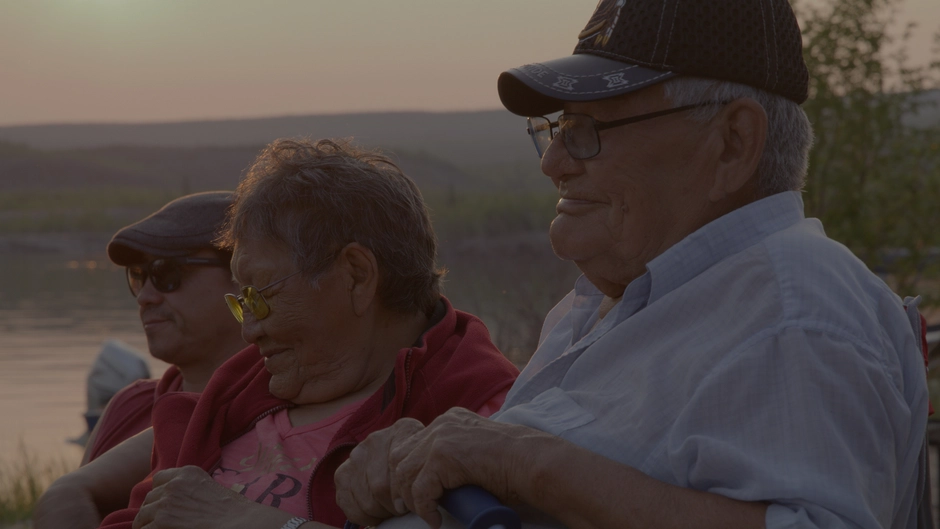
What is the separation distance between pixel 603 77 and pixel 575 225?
284 millimetres

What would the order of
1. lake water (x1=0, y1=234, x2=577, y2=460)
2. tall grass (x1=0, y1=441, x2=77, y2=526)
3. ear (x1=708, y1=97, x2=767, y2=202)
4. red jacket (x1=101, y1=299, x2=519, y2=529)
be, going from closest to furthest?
ear (x1=708, y1=97, x2=767, y2=202), red jacket (x1=101, y1=299, x2=519, y2=529), tall grass (x1=0, y1=441, x2=77, y2=526), lake water (x1=0, y1=234, x2=577, y2=460)

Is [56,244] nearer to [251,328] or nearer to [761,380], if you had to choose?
[251,328]

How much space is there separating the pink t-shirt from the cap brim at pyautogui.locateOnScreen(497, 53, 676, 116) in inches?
27.6

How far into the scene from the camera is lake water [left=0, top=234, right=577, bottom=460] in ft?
27.6

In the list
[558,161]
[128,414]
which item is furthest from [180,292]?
[558,161]

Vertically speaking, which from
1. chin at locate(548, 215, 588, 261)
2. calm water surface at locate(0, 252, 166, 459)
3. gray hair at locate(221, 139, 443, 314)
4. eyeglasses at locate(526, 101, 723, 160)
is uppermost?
eyeglasses at locate(526, 101, 723, 160)

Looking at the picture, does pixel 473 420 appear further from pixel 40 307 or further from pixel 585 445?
pixel 40 307

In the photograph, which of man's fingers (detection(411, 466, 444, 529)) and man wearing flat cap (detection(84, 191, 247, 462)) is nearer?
man's fingers (detection(411, 466, 444, 529))

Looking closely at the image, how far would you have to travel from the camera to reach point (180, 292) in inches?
133

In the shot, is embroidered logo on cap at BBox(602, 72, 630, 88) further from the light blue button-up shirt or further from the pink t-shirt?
the pink t-shirt

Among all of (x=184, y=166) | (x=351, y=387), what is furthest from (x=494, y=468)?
(x=184, y=166)

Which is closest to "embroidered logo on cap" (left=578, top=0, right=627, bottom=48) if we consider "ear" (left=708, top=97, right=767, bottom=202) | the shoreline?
"ear" (left=708, top=97, right=767, bottom=202)

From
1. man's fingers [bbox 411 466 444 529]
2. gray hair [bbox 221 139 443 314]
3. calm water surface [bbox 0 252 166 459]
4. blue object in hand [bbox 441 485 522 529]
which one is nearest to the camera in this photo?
blue object in hand [bbox 441 485 522 529]

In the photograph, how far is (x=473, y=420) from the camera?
1886 millimetres
